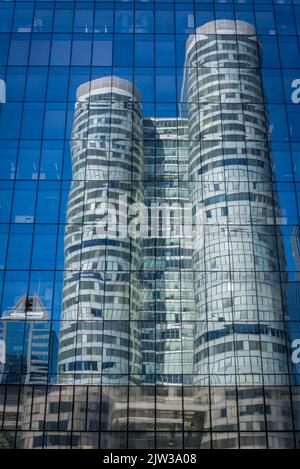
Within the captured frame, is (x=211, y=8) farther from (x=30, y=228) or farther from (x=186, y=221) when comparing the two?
(x=30, y=228)

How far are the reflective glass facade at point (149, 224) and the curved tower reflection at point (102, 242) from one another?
0.11 m

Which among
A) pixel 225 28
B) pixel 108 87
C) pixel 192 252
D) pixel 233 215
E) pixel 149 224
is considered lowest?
pixel 192 252

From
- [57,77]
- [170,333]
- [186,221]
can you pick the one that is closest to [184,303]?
[170,333]

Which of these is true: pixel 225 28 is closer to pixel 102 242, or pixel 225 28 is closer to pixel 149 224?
pixel 149 224

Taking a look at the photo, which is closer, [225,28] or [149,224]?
[149,224]

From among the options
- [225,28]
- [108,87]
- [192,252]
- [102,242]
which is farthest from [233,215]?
[225,28]

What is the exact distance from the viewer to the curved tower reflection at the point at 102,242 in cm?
3700

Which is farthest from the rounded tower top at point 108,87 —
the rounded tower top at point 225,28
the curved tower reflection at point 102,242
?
the rounded tower top at point 225,28

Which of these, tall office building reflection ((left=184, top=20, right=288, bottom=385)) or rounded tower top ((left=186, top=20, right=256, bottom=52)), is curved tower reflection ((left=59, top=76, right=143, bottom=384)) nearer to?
tall office building reflection ((left=184, top=20, right=288, bottom=385))

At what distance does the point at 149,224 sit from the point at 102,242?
3.62m

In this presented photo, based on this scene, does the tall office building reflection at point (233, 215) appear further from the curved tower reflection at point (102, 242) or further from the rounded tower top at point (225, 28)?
the curved tower reflection at point (102, 242)

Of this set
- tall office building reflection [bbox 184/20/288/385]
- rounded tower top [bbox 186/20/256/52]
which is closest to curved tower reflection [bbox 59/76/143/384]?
tall office building reflection [bbox 184/20/288/385]

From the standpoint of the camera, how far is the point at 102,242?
4006cm

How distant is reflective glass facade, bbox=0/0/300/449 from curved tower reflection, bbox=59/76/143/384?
0.35 feet
